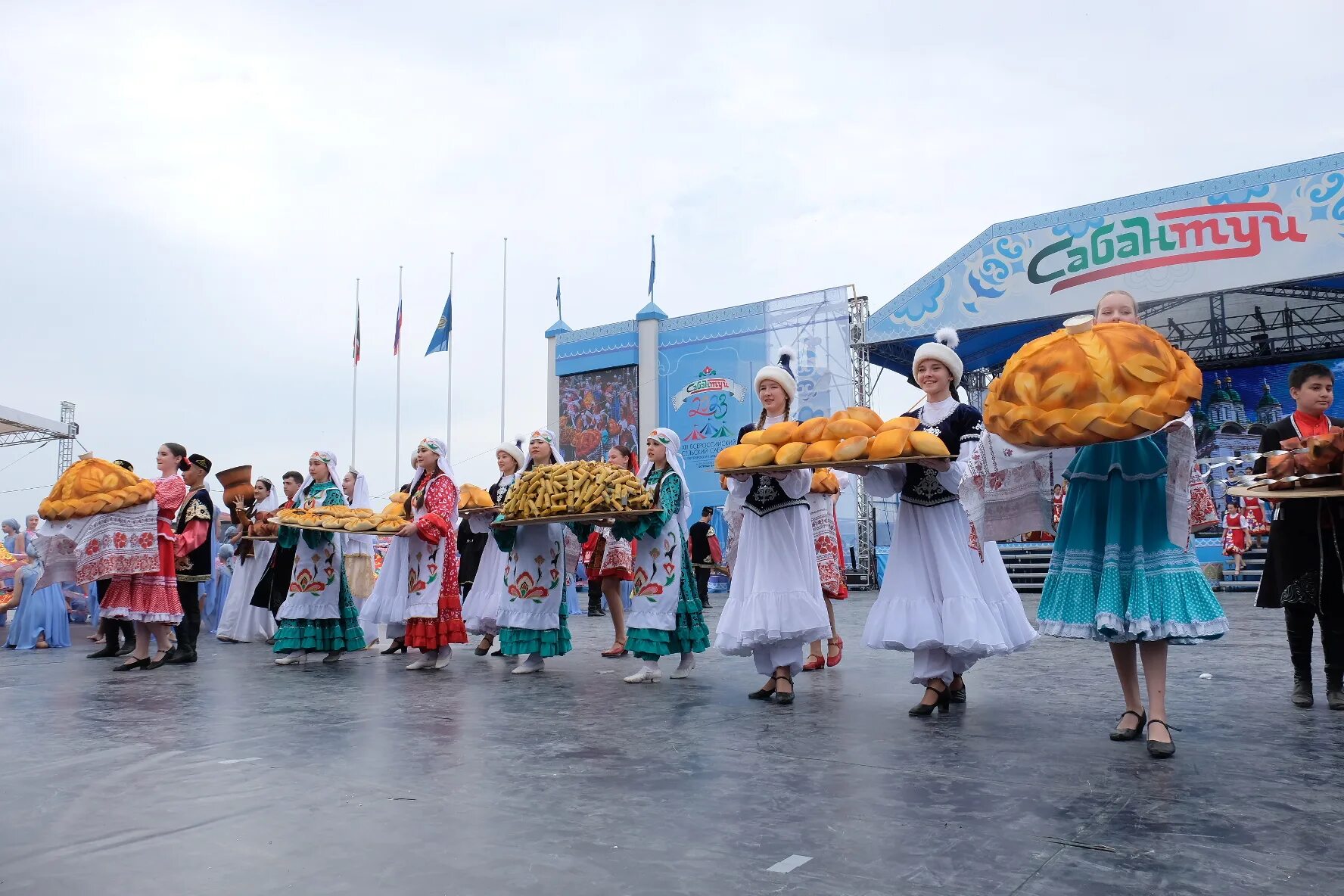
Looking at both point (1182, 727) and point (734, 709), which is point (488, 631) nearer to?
point (734, 709)

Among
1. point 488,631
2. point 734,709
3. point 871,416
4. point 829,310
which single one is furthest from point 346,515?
point 829,310

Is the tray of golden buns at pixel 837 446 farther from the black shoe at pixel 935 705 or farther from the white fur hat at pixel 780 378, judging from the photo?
the black shoe at pixel 935 705

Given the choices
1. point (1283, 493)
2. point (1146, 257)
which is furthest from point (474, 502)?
point (1146, 257)

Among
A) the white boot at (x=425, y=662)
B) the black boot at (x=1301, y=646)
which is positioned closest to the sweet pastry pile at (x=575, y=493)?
the white boot at (x=425, y=662)

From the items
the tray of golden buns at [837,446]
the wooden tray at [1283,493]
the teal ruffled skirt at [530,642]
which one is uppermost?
the tray of golden buns at [837,446]

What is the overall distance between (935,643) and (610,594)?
16.0 ft

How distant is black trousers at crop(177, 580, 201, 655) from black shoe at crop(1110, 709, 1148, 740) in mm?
6916

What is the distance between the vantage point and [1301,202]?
15555mm

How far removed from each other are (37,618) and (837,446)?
30.8 ft

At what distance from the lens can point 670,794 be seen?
310 cm

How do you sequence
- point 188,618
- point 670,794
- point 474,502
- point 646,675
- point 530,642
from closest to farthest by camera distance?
point 670,794, point 646,675, point 530,642, point 188,618, point 474,502

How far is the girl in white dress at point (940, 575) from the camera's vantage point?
4664mm

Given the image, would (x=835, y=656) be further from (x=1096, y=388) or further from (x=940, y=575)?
(x=1096, y=388)

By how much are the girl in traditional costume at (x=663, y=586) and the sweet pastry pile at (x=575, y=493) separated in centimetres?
16
